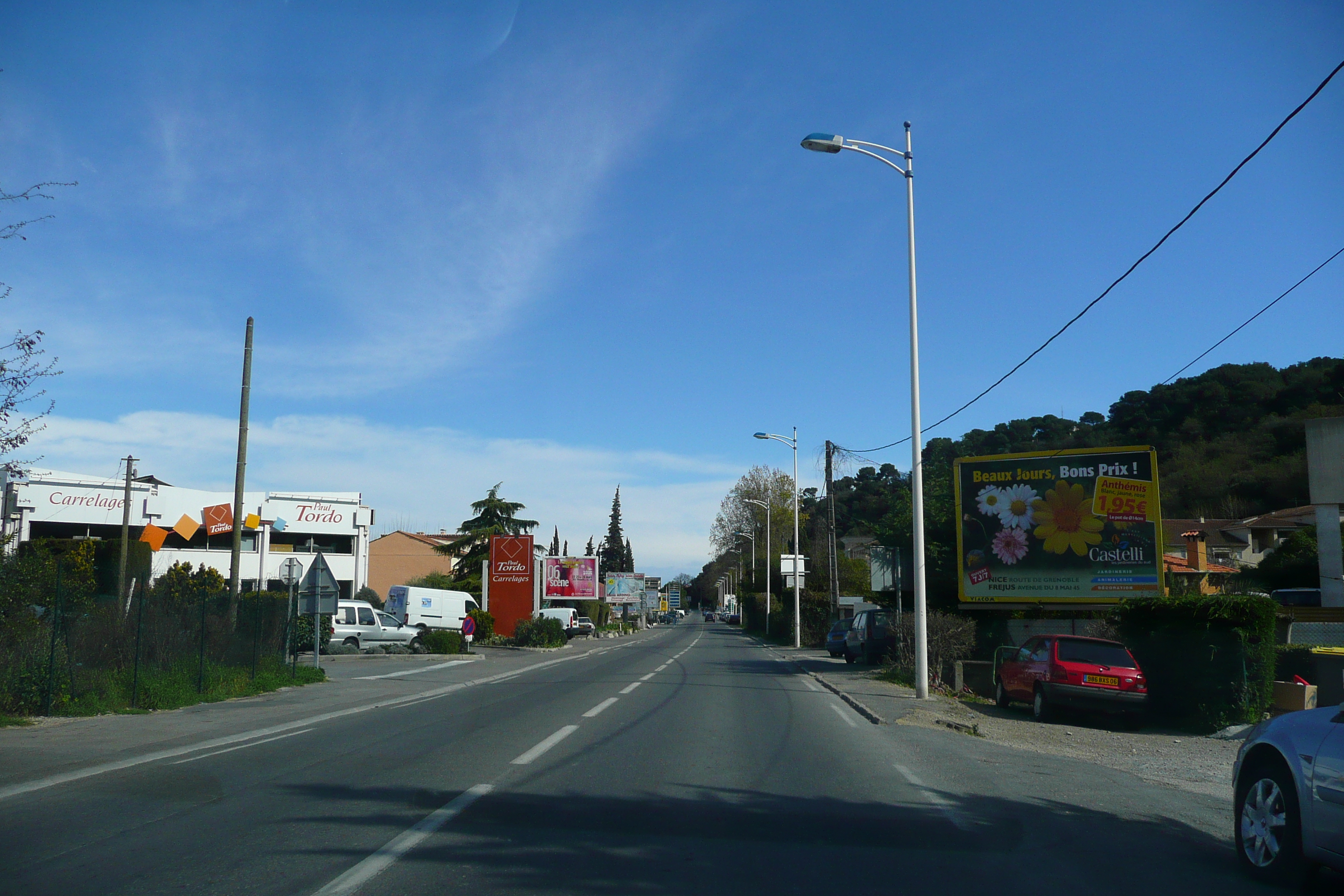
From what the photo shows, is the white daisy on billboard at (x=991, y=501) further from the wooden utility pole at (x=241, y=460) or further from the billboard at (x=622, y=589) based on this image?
the billboard at (x=622, y=589)

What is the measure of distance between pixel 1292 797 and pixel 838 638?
1227 inches

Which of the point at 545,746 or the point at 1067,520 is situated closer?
the point at 545,746

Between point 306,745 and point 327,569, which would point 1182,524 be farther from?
point 306,745

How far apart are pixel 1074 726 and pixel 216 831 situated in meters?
13.7

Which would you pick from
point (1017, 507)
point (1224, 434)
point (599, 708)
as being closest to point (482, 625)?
point (1017, 507)

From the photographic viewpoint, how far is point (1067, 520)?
25.1 metres

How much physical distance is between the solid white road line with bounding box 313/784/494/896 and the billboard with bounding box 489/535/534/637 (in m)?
38.4

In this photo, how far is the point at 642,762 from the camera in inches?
392

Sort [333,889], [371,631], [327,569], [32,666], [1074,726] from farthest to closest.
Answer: [371,631] < [327,569] < [1074,726] < [32,666] < [333,889]

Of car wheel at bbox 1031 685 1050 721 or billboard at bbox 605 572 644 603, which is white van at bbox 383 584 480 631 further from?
billboard at bbox 605 572 644 603

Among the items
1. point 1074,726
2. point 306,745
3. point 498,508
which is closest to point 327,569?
point 306,745

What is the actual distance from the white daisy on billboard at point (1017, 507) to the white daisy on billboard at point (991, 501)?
0.03 meters

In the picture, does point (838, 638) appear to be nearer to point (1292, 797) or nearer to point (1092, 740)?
point (1092, 740)

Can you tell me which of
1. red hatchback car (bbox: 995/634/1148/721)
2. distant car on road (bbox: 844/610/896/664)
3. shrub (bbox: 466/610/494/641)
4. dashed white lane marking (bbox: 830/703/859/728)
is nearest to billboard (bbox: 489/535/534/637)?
shrub (bbox: 466/610/494/641)
